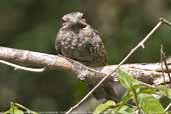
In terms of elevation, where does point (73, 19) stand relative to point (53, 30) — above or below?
below

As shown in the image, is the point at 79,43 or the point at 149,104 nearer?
the point at 149,104

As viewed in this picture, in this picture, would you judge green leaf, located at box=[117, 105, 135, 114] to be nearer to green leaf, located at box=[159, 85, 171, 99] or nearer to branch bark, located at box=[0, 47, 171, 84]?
green leaf, located at box=[159, 85, 171, 99]

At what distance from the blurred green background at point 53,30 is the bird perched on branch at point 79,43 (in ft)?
8.07

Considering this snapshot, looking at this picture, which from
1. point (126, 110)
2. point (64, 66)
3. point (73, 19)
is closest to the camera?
point (126, 110)

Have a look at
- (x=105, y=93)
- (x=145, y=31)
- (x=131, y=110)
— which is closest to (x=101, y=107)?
(x=131, y=110)

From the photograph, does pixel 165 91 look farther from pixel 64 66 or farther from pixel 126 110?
pixel 64 66

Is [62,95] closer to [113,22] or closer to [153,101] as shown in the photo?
[113,22]

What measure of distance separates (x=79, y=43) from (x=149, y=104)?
1.65 meters

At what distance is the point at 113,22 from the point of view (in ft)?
21.1

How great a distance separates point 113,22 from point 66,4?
1.58 ft

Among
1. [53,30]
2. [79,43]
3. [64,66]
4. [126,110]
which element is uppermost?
[53,30]

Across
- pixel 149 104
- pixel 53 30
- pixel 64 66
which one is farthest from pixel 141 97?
pixel 53 30

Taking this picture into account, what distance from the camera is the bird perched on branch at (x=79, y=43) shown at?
3545 mm

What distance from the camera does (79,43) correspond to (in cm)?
360
